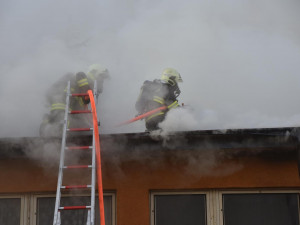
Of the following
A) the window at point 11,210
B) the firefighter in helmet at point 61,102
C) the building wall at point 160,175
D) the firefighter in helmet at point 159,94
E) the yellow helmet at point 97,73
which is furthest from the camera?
the yellow helmet at point 97,73

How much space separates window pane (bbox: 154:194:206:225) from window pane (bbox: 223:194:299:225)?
0.27 m

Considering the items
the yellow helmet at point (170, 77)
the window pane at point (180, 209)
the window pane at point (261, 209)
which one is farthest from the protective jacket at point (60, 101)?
the window pane at point (261, 209)

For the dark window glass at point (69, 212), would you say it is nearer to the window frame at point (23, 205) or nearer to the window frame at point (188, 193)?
the window frame at point (23, 205)

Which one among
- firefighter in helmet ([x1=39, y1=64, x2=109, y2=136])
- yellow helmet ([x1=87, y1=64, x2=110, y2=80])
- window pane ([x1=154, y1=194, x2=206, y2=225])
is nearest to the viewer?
window pane ([x1=154, y1=194, x2=206, y2=225])

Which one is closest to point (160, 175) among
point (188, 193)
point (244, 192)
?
point (188, 193)

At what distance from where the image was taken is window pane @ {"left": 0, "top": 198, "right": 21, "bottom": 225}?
5824 millimetres

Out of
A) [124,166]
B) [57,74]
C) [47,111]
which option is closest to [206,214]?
[124,166]

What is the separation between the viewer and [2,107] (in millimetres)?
6875

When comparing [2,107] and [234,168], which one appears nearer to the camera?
[234,168]

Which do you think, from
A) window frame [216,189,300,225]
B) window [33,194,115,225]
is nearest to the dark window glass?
window [33,194,115,225]

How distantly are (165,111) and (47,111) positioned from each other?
1.63 metres

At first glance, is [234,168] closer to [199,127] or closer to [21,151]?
[199,127]

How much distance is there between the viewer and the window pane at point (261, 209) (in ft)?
18.5

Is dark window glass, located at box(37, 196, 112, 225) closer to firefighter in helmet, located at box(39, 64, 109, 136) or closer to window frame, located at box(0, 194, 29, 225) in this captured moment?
window frame, located at box(0, 194, 29, 225)
